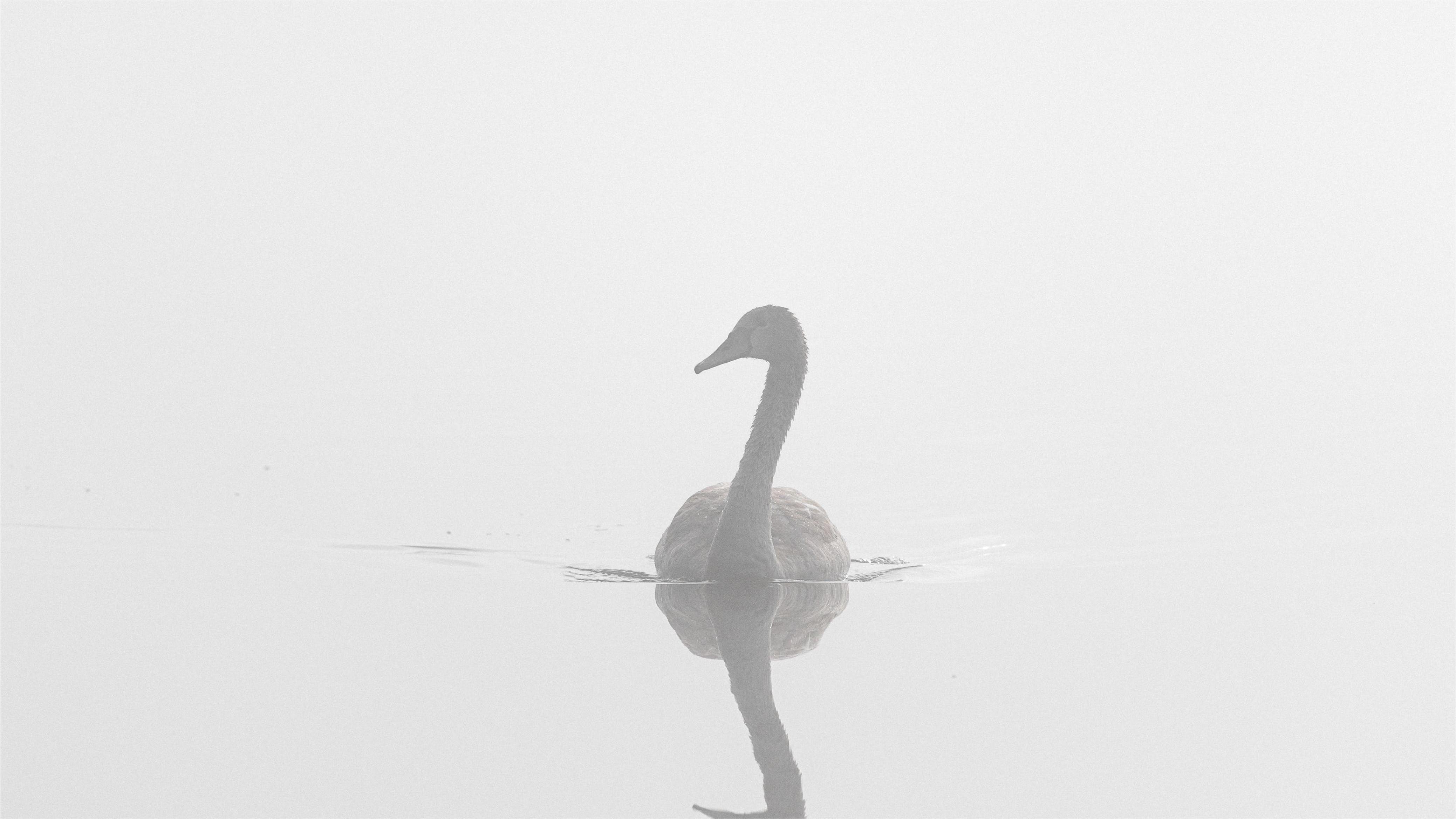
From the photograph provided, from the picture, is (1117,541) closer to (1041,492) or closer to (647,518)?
(1041,492)

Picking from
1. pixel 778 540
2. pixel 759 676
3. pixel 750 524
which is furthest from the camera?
pixel 778 540

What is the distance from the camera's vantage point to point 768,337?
11312mm

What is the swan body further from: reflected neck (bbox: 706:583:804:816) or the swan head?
the swan head

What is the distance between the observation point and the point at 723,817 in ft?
19.1

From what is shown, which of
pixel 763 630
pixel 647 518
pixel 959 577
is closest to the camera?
pixel 763 630

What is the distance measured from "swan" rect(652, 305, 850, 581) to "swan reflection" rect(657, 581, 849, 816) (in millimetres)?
160

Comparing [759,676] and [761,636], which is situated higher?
[761,636]

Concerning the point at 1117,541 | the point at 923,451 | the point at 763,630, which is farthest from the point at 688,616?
the point at 923,451

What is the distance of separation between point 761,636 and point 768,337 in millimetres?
3023

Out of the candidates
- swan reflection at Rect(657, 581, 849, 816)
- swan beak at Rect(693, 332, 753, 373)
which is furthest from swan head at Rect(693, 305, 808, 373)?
swan reflection at Rect(657, 581, 849, 816)

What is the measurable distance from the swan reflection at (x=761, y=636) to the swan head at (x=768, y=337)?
1.67m

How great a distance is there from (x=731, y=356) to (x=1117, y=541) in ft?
13.9

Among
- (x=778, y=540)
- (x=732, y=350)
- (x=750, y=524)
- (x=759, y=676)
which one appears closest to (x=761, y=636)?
(x=759, y=676)

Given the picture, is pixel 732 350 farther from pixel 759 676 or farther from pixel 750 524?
pixel 759 676
